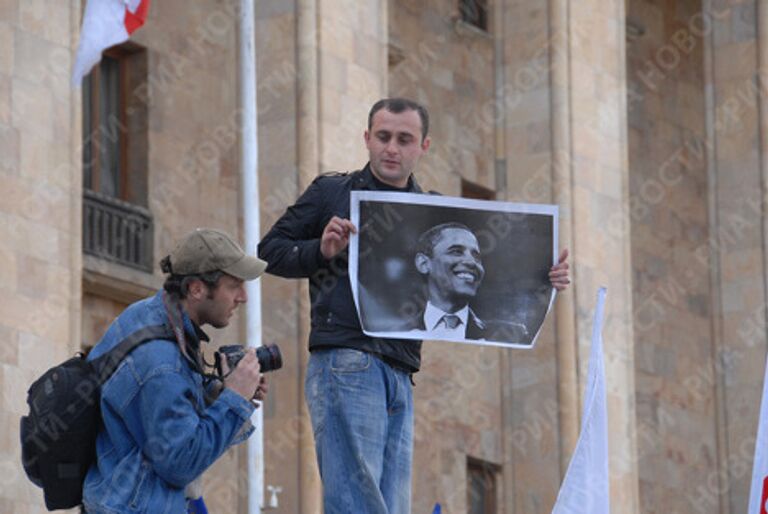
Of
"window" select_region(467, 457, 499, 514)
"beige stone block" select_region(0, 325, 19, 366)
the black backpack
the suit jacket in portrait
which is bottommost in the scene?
"window" select_region(467, 457, 499, 514)

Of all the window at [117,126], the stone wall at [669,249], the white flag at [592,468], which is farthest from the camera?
the stone wall at [669,249]

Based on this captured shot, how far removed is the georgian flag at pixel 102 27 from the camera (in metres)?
20.5

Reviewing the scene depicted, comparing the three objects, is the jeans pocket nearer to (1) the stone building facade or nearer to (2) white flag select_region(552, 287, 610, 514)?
(2) white flag select_region(552, 287, 610, 514)

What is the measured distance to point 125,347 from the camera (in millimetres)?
10477

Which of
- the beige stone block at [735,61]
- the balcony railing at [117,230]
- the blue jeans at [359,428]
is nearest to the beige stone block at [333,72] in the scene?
the balcony railing at [117,230]

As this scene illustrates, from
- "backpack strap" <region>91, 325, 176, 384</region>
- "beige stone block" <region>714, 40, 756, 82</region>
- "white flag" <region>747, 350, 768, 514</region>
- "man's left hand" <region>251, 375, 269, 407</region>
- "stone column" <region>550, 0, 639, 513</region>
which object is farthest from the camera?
"beige stone block" <region>714, 40, 756, 82</region>

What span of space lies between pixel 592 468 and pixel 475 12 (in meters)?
15.0

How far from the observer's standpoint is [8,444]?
64.5 ft

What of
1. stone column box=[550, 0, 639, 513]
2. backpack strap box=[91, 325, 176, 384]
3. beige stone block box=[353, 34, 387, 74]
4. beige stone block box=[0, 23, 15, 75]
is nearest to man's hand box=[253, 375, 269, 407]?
backpack strap box=[91, 325, 176, 384]

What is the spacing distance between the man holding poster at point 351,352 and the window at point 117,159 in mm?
13158

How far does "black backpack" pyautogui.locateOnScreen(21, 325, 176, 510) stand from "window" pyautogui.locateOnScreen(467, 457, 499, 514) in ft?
64.0

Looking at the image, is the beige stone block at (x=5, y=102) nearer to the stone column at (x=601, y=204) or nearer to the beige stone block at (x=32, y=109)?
the beige stone block at (x=32, y=109)

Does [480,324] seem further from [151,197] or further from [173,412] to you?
[151,197]

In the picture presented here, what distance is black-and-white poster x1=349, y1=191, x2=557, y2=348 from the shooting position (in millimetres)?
11906
